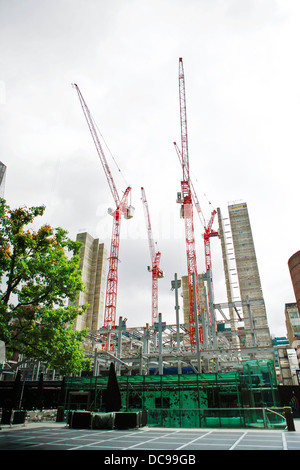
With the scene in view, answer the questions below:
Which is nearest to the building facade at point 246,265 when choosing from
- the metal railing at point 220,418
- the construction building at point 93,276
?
the construction building at point 93,276

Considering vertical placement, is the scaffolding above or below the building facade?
below

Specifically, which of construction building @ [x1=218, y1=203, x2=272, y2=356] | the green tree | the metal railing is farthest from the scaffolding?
construction building @ [x1=218, y1=203, x2=272, y2=356]

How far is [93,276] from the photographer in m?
90.5

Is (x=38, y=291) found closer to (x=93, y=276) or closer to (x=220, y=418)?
(x=220, y=418)

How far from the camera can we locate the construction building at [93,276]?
84125 mm

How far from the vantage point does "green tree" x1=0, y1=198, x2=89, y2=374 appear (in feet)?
58.3

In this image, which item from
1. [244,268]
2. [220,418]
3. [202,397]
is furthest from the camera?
[244,268]

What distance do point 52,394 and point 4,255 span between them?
21.4m

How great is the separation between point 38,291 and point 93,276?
240 feet

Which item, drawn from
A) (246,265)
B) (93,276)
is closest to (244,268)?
(246,265)

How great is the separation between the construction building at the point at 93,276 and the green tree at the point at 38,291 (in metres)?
64.6

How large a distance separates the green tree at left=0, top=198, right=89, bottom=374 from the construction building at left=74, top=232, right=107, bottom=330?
64.6 m

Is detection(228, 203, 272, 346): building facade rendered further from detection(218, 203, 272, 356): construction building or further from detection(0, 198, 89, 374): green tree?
detection(0, 198, 89, 374): green tree

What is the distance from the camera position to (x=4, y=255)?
17.3m
